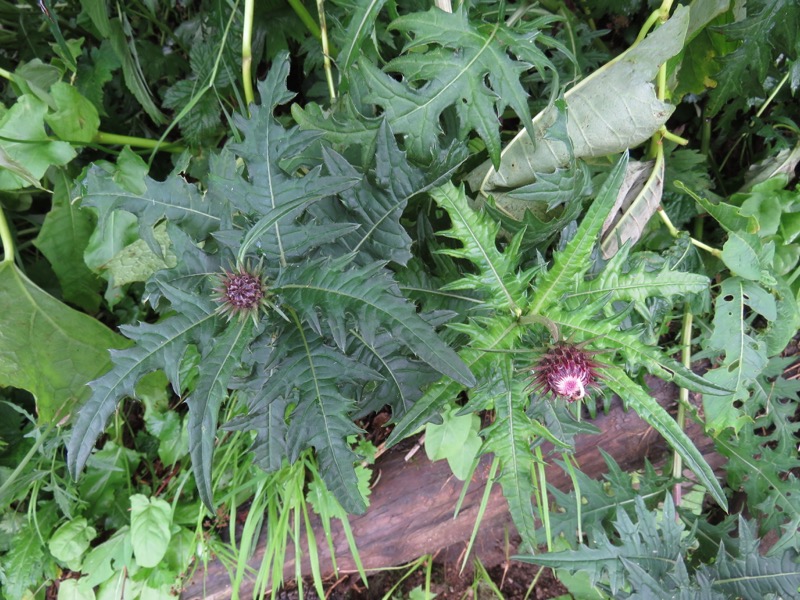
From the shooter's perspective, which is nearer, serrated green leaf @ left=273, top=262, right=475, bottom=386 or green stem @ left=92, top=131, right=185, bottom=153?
serrated green leaf @ left=273, top=262, right=475, bottom=386

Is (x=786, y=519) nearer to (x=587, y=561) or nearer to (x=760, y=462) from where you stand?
(x=760, y=462)

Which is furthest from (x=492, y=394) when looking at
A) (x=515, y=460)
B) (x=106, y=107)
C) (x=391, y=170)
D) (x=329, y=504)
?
(x=106, y=107)

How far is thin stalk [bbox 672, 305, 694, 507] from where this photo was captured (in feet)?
4.23

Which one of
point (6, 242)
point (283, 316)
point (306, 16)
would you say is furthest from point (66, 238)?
point (283, 316)

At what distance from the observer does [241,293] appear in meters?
0.72

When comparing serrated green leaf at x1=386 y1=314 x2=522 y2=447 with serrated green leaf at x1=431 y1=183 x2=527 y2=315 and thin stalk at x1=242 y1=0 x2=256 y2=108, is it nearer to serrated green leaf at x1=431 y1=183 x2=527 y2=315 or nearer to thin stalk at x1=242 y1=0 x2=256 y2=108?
serrated green leaf at x1=431 y1=183 x2=527 y2=315

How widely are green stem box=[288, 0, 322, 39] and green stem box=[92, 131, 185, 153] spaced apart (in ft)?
1.46

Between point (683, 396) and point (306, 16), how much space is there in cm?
126

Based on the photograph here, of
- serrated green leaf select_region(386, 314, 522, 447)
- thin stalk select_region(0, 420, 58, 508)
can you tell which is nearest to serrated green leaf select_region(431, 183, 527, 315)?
serrated green leaf select_region(386, 314, 522, 447)

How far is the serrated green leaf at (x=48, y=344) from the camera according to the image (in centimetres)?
120

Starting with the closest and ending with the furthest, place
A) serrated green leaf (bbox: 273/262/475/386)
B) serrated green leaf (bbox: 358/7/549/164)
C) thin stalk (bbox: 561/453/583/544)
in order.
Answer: serrated green leaf (bbox: 273/262/475/386), serrated green leaf (bbox: 358/7/549/164), thin stalk (bbox: 561/453/583/544)

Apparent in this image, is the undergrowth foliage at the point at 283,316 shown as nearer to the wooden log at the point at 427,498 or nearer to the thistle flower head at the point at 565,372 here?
the thistle flower head at the point at 565,372

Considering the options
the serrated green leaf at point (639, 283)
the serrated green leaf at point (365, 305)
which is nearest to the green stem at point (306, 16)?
the serrated green leaf at point (365, 305)

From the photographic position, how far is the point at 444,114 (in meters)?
1.08
